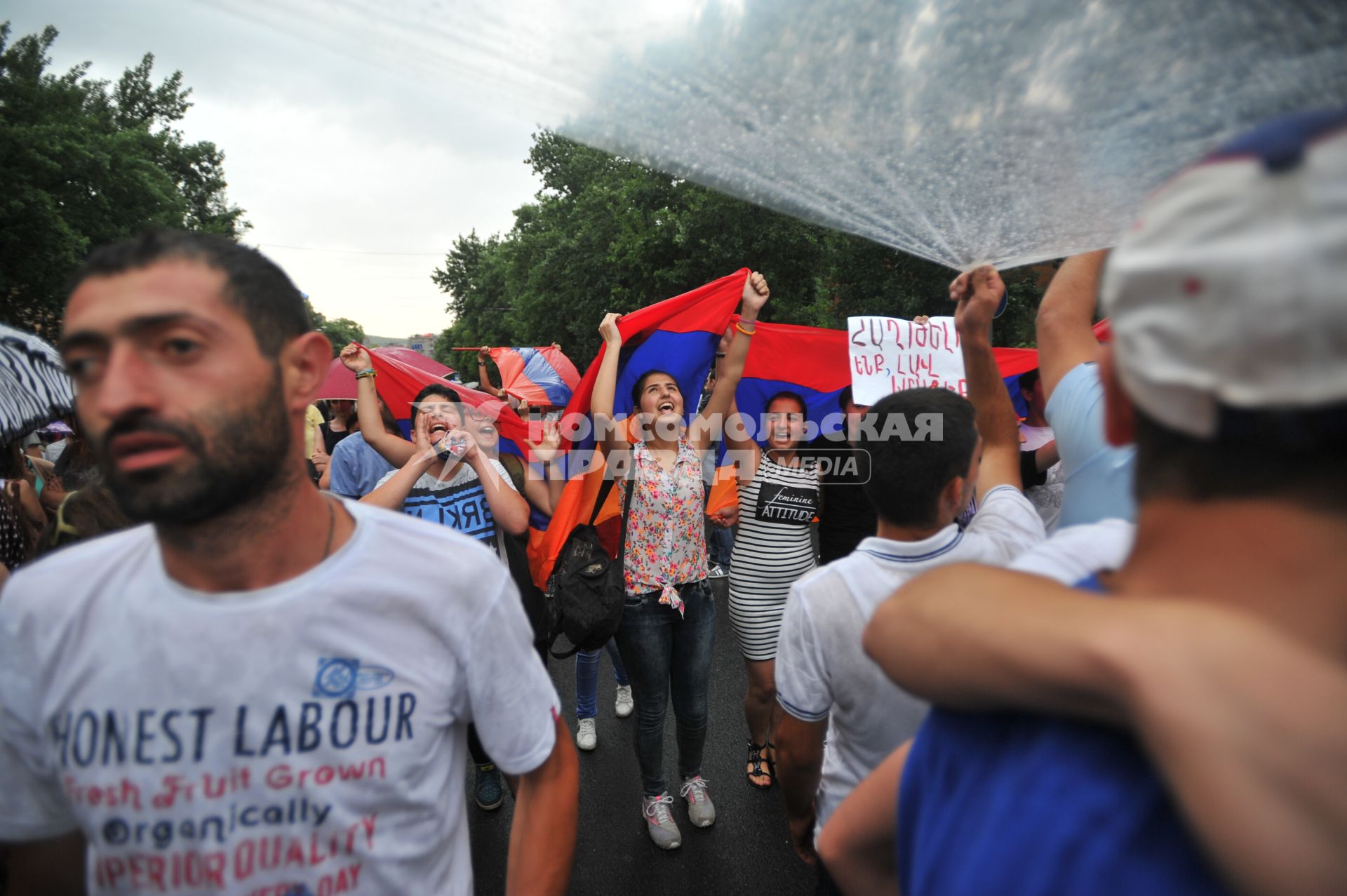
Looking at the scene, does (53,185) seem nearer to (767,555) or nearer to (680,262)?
(680,262)

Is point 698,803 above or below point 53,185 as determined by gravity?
below

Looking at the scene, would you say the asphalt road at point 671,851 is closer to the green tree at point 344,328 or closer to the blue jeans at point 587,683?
the blue jeans at point 587,683

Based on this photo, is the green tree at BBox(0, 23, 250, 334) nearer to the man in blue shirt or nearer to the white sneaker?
the white sneaker

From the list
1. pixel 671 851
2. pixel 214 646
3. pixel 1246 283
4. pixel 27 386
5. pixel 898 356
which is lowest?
pixel 671 851

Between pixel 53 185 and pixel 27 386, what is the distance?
709 inches

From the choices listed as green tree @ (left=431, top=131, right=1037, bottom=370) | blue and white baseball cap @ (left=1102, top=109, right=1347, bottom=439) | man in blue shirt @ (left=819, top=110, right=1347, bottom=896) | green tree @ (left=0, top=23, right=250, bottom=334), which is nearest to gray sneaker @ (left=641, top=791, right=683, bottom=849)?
man in blue shirt @ (left=819, top=110, right=1347, bottom=896)

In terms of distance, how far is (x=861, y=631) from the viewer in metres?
1.97

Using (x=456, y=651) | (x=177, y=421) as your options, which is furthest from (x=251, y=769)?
(x=177, y=421)

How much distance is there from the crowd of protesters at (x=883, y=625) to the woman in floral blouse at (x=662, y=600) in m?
1.23

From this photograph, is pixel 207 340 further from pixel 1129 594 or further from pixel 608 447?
A: pixel 608 447

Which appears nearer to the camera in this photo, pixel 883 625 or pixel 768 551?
pixel 883 625

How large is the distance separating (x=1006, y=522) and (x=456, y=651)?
4.78 ft

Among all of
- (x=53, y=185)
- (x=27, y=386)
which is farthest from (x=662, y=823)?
(x=53, y=185)

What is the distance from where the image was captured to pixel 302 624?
3.94 feet
